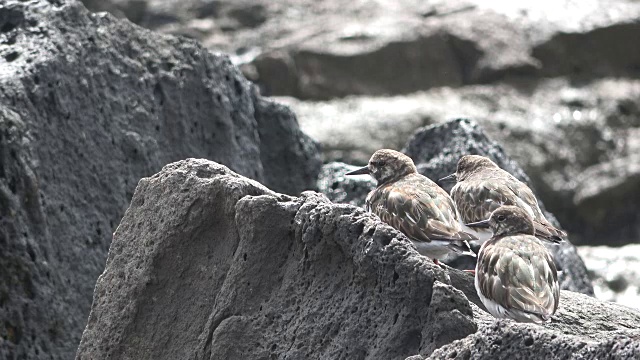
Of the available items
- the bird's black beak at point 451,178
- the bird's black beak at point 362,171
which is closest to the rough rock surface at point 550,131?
the bird's black beak at point 451,178

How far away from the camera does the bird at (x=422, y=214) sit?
23.3 feet

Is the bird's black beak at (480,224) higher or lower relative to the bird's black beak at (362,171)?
lower

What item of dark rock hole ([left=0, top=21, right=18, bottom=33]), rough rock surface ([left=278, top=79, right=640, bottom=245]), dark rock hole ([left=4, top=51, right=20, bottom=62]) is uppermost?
dark rock hole ([left=0, top=21, right=18, bottom=33])

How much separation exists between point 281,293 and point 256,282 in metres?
0.16

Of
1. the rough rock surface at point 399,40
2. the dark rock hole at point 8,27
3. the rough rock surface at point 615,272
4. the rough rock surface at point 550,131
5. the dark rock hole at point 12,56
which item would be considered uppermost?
the dark rock hole at point 8,27

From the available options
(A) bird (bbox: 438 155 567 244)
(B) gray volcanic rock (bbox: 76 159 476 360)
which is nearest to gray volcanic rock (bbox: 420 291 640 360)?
(B) gray volcanic rock (bbox: 76 159 476 360)

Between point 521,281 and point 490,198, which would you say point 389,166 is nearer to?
point 490,198

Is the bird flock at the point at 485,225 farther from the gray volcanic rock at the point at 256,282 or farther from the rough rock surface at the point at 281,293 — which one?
the gray volcanic rock at the point at 256,282

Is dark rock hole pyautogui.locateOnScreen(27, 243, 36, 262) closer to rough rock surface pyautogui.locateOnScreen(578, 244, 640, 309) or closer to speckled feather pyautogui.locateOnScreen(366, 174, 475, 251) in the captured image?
speckled feather pyautogui.locateOnScreen(366, 174, 475, 251)

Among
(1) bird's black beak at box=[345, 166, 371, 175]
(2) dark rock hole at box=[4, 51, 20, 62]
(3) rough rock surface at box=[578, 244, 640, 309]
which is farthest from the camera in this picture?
(3) rough rock surface at box=[578, 244, 640, 309]

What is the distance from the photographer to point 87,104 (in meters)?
8.41

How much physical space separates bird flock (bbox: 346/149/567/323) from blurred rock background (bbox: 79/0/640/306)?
341 inches

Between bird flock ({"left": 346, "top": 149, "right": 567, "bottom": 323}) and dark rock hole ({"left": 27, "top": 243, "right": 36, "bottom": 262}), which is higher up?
dark rock hole ({"left": 27, "top": 243, "right": 36, "bottom": 262})

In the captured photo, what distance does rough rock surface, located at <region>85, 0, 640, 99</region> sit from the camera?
18.6 meters
